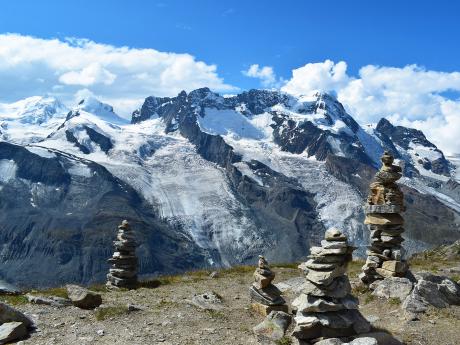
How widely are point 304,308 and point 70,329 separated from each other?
9.33 m

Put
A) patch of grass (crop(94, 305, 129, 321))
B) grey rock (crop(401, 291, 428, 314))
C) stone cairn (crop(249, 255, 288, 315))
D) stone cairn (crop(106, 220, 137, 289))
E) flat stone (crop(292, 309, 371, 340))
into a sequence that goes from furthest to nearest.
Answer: stone cairn (crop(106, 220, 137, 289))
stone cairn (crop(249, 255, 288, 315))
grey rock (crop(401, 291, 428, 314))
patch of grass (crop(94, 305, 129, 321))
flat stone (crop(292, 309, 371, 340))

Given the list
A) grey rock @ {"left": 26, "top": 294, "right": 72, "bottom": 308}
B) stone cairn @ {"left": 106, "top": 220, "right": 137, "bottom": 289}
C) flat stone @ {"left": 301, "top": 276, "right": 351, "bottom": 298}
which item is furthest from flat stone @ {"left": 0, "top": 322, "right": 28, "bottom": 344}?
stone cairn @ {"left": 106, "top": 220, "right": 137, "bottom": 289}

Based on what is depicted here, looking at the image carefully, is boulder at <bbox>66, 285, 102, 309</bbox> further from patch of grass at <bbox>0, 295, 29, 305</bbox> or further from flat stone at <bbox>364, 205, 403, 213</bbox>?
flat stone at <bbox>364, 205, 403, 213</bbox>

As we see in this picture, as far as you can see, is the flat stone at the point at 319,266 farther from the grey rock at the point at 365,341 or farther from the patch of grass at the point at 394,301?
the patch of grass at the point at 394,301

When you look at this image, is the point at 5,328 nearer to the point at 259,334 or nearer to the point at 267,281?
the point at 259,334

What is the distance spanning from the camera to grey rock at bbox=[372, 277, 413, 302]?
83.8 ft

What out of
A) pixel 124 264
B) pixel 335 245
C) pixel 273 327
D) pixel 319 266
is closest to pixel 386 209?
pixel 335 245

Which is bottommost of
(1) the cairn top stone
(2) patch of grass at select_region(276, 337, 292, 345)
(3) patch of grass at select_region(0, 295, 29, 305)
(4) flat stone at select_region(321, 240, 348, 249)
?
(3) patch of grass at select_region(0, 295, 29, 305)

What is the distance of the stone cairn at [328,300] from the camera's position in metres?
18.7

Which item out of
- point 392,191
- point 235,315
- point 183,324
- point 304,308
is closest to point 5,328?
point 183,324

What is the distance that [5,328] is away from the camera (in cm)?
1991

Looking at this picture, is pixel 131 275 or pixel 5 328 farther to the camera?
pixel 131 275

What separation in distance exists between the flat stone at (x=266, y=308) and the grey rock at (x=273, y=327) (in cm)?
282

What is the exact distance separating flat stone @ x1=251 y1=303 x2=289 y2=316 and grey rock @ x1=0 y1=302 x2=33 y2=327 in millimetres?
9938
